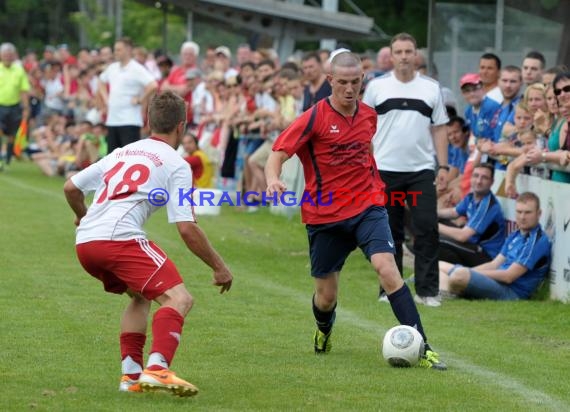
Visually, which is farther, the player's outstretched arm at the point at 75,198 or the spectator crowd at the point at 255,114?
the spectator crowd at the point at 255,114

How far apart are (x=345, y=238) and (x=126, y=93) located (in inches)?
452

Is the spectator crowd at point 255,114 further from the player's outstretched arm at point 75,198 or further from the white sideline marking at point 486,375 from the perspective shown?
the player's outstretched arm at point 75,198

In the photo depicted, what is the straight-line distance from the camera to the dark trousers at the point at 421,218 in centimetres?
1208

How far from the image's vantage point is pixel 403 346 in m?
8.74

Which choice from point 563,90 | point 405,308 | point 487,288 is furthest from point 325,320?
point 563,90

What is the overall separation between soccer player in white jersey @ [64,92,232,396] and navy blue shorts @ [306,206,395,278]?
162 cm

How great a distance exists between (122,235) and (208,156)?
15.4 metres

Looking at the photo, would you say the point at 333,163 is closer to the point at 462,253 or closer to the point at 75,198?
the point at 75,198

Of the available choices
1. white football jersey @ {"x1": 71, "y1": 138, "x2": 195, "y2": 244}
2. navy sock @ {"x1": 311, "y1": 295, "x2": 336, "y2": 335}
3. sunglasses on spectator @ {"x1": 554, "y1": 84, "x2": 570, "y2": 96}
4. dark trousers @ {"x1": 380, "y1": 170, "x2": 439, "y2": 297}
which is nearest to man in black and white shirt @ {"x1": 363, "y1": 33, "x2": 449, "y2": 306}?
dark trousers @ {"x1": 380, "y1": 170, "x2": 439, "y2": 297}

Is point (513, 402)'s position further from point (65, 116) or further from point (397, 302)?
point (65, 116)

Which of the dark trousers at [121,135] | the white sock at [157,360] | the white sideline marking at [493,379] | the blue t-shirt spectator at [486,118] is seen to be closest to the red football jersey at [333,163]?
the white sideline marking at [493,379]

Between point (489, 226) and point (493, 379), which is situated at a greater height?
point (489, 226)

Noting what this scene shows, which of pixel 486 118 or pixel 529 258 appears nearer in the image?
pixel 529 258

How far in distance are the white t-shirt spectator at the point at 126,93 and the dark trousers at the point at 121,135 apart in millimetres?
63
